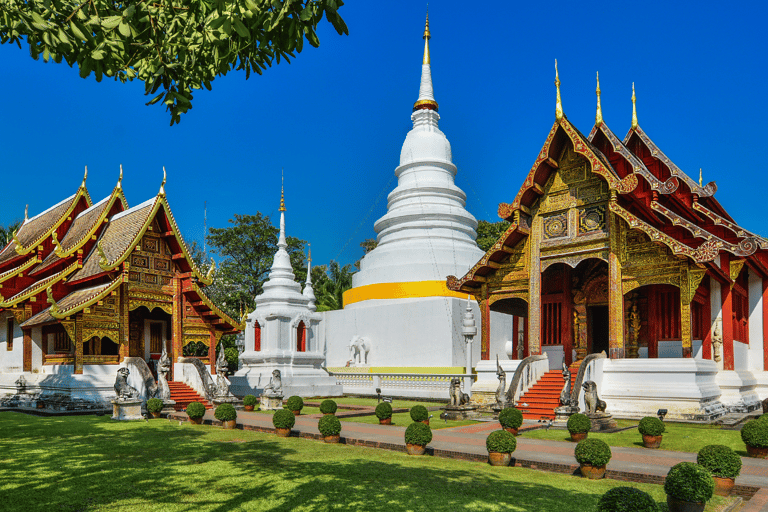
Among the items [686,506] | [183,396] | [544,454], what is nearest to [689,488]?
[686,506]

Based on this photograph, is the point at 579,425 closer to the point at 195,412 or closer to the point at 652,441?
the point at 652,441

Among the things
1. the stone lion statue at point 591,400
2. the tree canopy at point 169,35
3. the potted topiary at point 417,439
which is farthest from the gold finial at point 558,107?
the tree canopy at point 169,35

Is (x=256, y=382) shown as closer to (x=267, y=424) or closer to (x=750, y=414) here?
(x=267, y=424)

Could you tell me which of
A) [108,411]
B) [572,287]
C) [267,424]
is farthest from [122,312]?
[572,287]

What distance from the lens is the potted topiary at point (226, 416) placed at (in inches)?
590

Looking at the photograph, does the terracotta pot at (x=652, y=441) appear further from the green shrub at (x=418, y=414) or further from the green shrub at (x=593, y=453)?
the green shrub at (x=418, y=414)

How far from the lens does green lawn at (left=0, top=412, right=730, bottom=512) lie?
7355 mm

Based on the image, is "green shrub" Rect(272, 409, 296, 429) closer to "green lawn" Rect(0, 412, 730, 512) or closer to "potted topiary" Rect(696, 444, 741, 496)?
"green lawn" Rect(0, 412, 730, 512)

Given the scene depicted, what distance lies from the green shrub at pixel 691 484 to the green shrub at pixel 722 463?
1455 millimetres

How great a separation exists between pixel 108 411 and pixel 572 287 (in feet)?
47.8

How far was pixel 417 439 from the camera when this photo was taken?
36.0 ft

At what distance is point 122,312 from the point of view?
19.9 metres

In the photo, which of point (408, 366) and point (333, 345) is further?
point (333, 345)

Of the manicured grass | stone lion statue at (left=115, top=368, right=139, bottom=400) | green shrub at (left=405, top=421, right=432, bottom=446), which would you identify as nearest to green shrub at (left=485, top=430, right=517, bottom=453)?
green shrub at (left=405, top=421, right=432, bottom=446)
